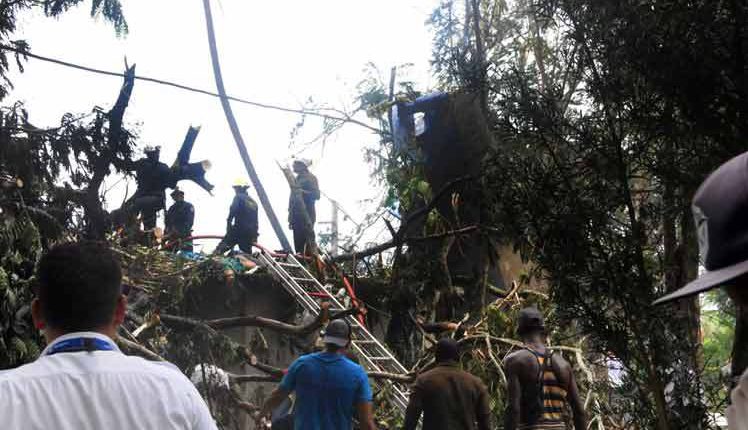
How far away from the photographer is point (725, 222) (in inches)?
46.2

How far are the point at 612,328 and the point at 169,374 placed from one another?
3491mm

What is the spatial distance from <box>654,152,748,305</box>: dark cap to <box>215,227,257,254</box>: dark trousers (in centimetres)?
1214

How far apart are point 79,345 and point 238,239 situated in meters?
11.2

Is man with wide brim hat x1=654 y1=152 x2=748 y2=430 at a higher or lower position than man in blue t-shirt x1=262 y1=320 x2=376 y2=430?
higher

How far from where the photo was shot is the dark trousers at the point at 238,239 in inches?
518

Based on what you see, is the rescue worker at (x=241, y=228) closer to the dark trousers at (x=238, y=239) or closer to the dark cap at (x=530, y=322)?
the dark trousers at (x=238, y=239)

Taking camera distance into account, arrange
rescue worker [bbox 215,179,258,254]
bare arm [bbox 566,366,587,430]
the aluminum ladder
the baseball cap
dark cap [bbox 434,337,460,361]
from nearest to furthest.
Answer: the baseball cap → bare arm [bbox 566,366,587,430] → dark cap [bbox 434,337,460,361] → the aluminum ladder → rescue worker [bbox 215,179,258,254]

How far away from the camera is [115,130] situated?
830 centimetres

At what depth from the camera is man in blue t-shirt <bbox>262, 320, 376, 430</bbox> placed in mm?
5879

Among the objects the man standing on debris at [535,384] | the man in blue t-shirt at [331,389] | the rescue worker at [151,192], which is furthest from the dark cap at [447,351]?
the rescue worker at [151,192]

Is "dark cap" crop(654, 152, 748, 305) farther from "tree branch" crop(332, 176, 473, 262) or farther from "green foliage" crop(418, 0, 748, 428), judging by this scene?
"tree branch" crop(332, 176, 473, 262)

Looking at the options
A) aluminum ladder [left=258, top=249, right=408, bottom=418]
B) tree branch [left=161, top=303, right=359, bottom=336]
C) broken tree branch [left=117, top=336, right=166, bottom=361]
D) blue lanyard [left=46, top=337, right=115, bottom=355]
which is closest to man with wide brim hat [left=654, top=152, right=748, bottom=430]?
blue lanyard [left=46, top=337, right=115, bottom=355]

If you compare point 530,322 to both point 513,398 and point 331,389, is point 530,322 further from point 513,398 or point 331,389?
point 331,389

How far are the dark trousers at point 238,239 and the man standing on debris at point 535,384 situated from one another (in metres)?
7.47
